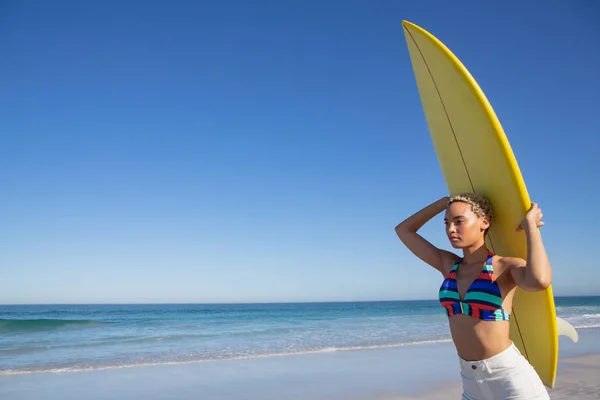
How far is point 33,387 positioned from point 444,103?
7052 millimetres

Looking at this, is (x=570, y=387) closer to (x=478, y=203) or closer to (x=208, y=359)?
(x=478, y=203)

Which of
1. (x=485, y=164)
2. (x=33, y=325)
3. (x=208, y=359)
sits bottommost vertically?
(x=33, y=325)

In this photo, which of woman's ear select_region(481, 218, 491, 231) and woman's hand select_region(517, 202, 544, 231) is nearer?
woman's hand select_region(517, 202, 544, 231)

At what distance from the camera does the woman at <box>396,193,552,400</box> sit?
2004mm

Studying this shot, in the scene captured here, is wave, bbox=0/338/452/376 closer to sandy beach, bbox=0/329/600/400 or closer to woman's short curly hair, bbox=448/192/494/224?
sandy beach, bbox=0/329/600/400

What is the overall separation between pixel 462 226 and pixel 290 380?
5775 millimetres

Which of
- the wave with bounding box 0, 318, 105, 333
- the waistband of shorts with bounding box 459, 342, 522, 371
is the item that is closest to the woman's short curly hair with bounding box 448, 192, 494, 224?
the waistband of shorts with bounding box 459, 342, 522, 371

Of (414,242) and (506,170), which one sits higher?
(506,170)

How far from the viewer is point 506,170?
2344 millimetres

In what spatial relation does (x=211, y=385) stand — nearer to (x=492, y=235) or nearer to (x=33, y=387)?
(x=33, y=387)

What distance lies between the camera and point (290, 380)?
24.2 feet

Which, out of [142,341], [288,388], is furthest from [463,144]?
[142,341]

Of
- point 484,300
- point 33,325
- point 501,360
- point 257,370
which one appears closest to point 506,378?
point 501,360

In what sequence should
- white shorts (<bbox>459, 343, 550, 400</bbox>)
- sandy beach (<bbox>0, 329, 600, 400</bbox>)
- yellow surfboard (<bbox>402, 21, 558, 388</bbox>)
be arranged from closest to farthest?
white shorts (<bbox>459, 343, 550, 400</bbox>) → yellow surfboard (<bbox>402, 21, 558, 388</bbox>) → sandy beach (<bbox>0, 329, 600, 400</bbox>)
